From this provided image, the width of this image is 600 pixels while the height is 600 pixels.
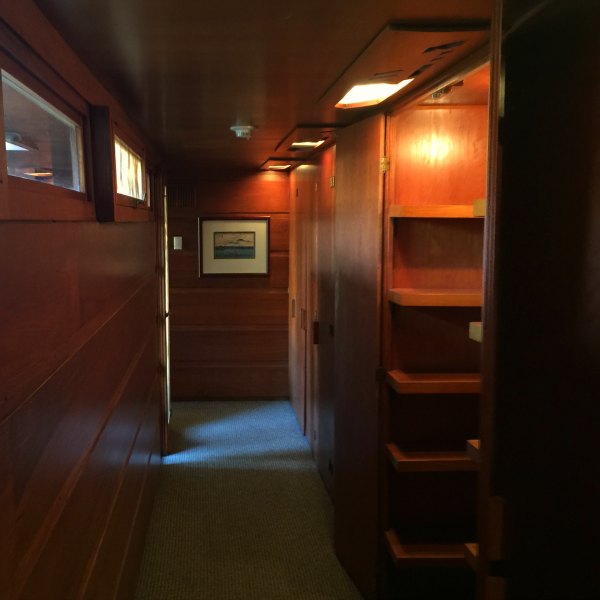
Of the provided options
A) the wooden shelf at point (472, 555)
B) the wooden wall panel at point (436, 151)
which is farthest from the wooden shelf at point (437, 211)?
the wooden shelf at point (472, 555)

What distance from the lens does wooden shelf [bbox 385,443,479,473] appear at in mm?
2449

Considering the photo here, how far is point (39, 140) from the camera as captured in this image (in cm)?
136

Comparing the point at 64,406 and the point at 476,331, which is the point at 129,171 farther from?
the point at 476,331

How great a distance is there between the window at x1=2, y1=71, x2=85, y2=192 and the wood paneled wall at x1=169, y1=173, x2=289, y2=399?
3835 mm

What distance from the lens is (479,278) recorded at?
2.58m

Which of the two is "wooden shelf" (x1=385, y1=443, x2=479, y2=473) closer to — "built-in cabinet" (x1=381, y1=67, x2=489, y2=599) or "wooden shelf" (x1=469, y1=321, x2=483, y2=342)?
"built-in cabinet" (x1=381, y1=67, x2=489, y2=599)

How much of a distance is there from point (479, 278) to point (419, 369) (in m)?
0.44

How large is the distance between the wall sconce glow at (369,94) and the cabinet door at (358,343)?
171 millimetres

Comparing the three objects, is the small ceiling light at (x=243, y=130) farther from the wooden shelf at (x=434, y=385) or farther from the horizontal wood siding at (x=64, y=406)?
the wooden shelf at (x=434, y=385)

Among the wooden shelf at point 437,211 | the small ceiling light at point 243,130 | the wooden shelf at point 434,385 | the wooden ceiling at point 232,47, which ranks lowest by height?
the wooden shelf at point 434,385

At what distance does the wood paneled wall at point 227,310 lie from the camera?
5598mm

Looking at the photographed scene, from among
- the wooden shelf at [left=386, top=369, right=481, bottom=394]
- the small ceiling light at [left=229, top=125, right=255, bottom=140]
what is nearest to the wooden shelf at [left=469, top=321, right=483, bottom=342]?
the wooden shelf at [left=386, top=369, right=481, bottom=394]

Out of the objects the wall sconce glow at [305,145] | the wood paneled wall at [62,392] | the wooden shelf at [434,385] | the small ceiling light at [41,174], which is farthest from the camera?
the wall sconce glow at [305,145]

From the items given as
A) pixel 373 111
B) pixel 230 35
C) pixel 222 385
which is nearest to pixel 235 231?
pixel 222 385
